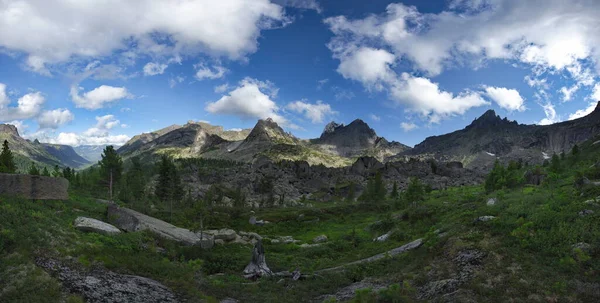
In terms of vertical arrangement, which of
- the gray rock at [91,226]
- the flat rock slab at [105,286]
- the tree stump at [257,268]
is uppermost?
the gray rock at [91,226]

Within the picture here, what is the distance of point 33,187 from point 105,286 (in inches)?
694

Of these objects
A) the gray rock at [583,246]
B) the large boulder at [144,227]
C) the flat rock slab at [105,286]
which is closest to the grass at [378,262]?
the gray rock at [583,246]

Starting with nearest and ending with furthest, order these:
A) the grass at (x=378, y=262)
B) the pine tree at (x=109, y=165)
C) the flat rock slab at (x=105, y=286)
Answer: the grass at (x=378, y=262), the flat rock slab at (x=105, y=286), the pine tree at (x=109, y=165)

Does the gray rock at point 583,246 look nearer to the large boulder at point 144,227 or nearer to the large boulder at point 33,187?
the large boulder at point 144,227

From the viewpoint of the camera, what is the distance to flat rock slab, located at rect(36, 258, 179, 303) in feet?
62.2

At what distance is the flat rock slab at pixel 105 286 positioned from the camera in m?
19.0

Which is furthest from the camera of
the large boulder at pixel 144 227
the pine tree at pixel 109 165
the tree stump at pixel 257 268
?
the pine tree at pixel 109 165

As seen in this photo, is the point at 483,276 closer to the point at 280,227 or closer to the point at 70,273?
the point at 70,273

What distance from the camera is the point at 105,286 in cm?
2012

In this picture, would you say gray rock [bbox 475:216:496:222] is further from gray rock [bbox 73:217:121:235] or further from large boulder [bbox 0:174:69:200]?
large boulder [bbox 0:174:69:200]

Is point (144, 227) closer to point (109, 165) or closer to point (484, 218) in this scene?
point (484, 218)

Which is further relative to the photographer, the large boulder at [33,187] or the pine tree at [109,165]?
the pine tree at [109,165]

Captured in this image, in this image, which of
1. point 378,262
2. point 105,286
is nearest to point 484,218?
point 378,262

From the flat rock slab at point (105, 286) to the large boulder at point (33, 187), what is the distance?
12976mm
